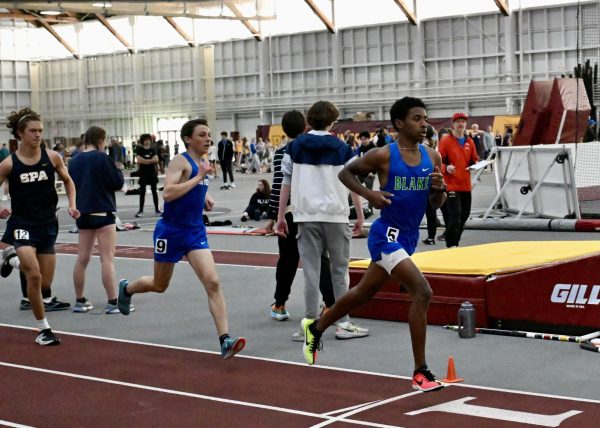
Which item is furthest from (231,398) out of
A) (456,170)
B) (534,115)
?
(534,115)

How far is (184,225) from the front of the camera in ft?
25.9

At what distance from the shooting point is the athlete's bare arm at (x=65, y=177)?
30.3 feet

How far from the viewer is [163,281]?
814 centimetres

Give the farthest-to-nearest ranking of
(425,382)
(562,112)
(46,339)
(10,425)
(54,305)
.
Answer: (562,112), (54,305), (46,339), (425,382), (10,425)

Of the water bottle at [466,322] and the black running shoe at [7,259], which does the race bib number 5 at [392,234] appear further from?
the black running shoe at [7,259]

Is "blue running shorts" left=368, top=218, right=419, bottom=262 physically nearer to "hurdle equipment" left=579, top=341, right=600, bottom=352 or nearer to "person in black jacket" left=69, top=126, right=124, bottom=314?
"hurdle equipment" left=579, top=341, right=600, bottom=352

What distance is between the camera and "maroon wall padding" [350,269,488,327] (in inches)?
330

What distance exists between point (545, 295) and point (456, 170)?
5923mm

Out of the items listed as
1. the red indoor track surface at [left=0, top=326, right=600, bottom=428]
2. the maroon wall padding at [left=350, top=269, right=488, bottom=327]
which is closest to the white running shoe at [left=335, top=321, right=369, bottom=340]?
the maroon wall padding at [left=350, top=269, right=488, bottom=327]

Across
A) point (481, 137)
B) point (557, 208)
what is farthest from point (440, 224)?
point (481, 137)

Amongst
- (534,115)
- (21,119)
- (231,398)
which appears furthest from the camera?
(534,115)

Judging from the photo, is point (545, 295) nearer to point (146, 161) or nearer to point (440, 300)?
point (440, 300)

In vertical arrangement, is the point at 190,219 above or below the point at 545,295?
above

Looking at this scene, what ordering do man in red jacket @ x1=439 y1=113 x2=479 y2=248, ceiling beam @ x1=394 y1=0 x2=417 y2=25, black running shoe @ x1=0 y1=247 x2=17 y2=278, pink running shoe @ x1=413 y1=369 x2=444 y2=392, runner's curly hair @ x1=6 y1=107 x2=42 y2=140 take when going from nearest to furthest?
1. pink running shoe @ x1=413 y1=369 x2=444 y2=392
2. runner's curly hair @ x1=6 y1=107 x2=42 y2=140
3. black running shoe @ x1=0 y1=247 x2=17 y2=278
4. man in red jacket @ x1=439 y1=113 x2=479 y2=248
5. ceiling beam @ x1=394 y1=0 x2=417 y2=25
